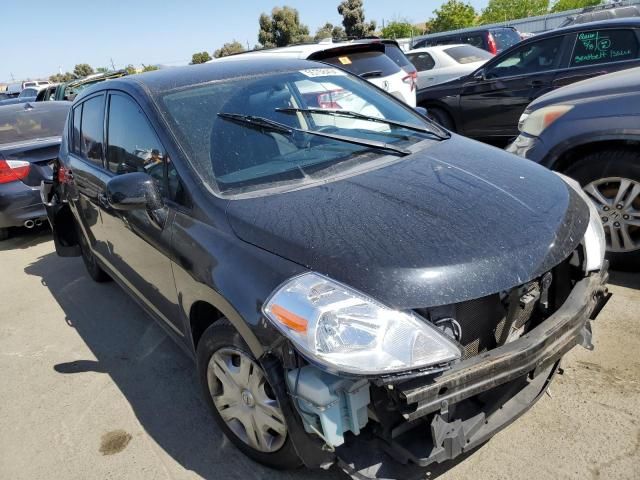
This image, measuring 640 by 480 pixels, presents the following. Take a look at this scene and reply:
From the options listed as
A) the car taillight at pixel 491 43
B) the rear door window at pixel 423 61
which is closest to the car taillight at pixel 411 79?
the rear door window at pixel 423 61

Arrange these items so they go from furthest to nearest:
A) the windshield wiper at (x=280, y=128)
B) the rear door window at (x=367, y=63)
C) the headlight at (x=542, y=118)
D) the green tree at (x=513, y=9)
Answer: the green tree at (x=513, y=9)
the rear door window at (x=367, y=63)
the headlight at (x=542, y=118)
the windshield wiper at (x=280, y=128)

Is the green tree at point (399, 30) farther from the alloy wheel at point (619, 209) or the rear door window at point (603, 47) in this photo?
the alloy wheel at point (619, 209)

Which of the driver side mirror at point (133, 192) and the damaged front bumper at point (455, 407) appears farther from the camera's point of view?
the driver side mirror at point (133, 192)

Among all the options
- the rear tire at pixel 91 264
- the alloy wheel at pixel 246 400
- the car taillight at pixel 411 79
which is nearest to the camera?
the alloy wheel at pixel 246 400

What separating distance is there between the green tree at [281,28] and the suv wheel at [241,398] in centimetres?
4610

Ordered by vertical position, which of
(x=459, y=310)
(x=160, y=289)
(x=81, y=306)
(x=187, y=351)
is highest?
(x=459, y=310)

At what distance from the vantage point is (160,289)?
9.16 feet

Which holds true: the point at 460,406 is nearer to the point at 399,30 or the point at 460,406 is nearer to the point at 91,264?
the point at 91,264

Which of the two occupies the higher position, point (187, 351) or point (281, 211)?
point (281, 211)

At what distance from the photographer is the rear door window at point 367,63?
20.1ft

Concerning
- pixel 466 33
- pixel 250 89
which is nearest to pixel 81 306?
pixel 250 89

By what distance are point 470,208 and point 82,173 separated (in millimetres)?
2992

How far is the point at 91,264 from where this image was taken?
461cm

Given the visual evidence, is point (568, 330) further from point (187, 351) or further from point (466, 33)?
point (466, 33)
